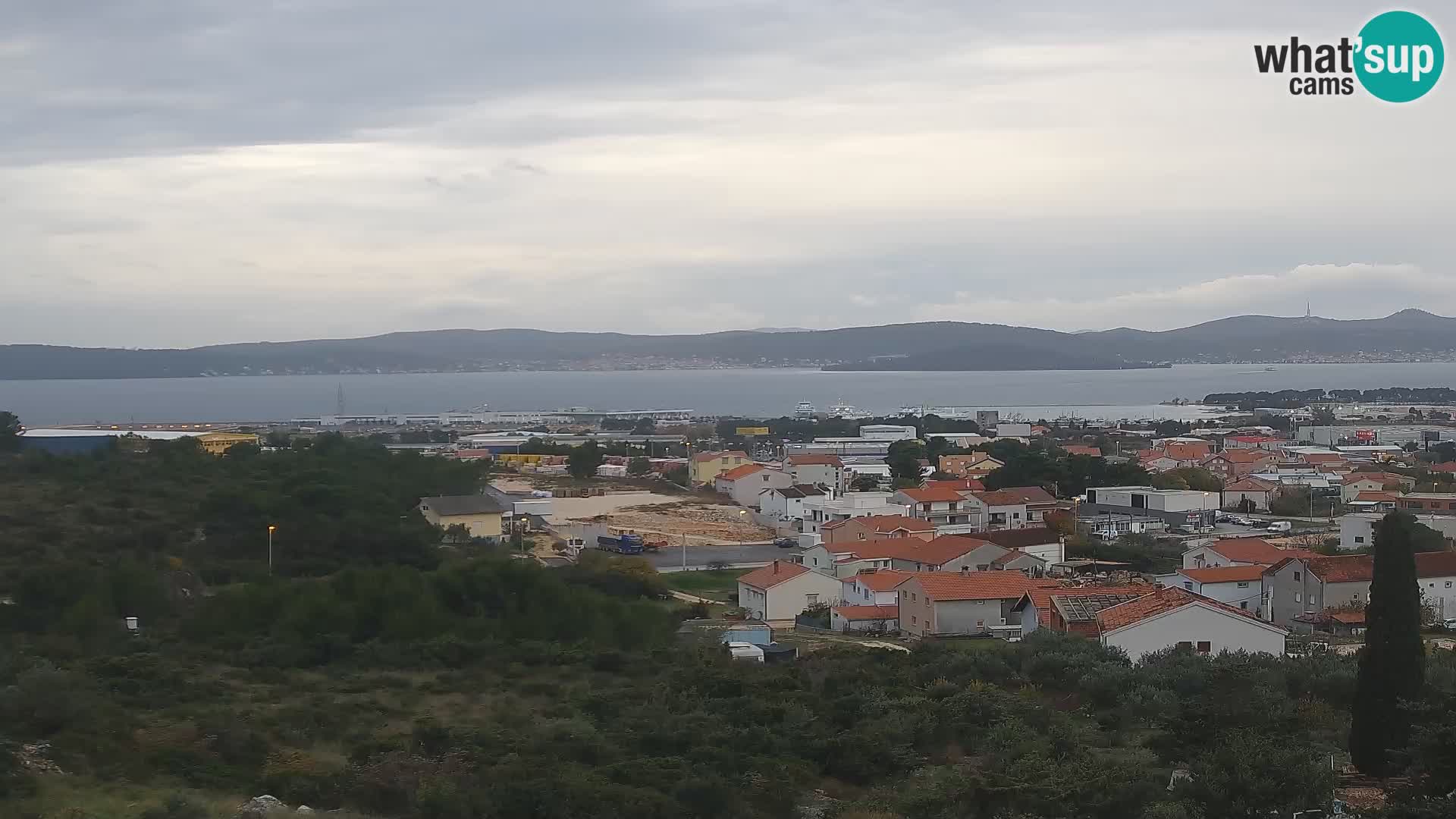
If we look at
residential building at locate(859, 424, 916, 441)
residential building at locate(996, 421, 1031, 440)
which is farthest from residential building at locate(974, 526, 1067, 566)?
residential building at locate(859, 424, 916, 441)

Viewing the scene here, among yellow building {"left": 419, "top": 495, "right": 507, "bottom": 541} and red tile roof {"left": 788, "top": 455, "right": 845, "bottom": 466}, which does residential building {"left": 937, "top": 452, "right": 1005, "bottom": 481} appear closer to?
red tile roof {"left": 788, "top": 455, "right": 845, "bottom": 466}

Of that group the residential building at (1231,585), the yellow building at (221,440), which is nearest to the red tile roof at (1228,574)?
the residential building at (1231,585)

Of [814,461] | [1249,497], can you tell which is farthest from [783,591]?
[814,461]

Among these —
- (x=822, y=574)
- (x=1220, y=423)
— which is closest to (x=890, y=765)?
(x=822, y=574)

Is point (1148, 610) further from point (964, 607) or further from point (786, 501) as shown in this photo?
point (786, 501)

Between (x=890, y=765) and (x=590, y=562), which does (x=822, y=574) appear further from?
(x=890, y=765)
